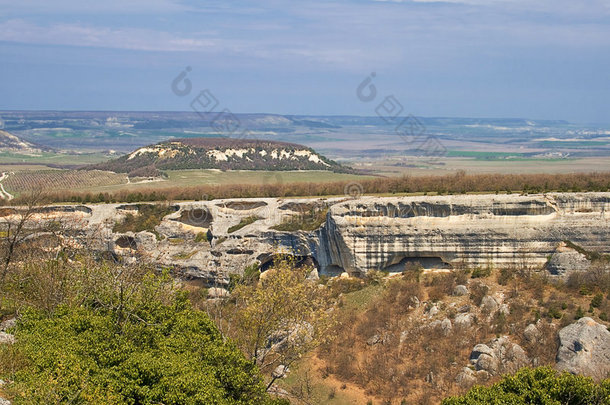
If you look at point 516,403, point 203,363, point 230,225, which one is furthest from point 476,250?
point 203,363

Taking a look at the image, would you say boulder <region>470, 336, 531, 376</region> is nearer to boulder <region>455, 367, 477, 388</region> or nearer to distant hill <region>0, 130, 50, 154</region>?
boulder <region>455, 367, 477, 388</region>

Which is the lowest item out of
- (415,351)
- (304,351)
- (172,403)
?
(415,351)

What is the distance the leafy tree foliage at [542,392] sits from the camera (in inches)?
588

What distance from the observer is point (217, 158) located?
90188 millimetres

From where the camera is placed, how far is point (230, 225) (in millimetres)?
42281

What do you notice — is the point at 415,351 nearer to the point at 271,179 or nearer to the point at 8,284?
Answer: the point at 8,284

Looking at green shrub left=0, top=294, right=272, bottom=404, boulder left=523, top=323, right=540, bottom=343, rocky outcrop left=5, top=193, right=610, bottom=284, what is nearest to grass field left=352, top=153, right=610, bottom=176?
rocky outcrop left=5, top=193, right=610, bottom=284

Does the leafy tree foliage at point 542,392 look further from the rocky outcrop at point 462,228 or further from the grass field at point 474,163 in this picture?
the grass field at point 474,163

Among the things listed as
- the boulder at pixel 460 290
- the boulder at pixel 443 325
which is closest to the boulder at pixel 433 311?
the boulder at pixel 443 325

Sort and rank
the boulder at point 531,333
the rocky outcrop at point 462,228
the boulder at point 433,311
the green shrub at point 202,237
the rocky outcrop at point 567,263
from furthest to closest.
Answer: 1. the green shrub at point 202,237
2. the rocky outcrop at point 462,228
3. the rocky outcrop at point 567,263
4. the boulder at point 433,311
5. the boulder at point 531,333

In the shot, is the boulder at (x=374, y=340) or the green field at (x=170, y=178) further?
the green field at (x=170, y=178)

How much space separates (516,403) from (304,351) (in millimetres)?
7499

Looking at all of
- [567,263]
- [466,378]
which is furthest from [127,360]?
[567,263]

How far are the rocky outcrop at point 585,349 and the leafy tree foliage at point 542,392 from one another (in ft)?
29.5
